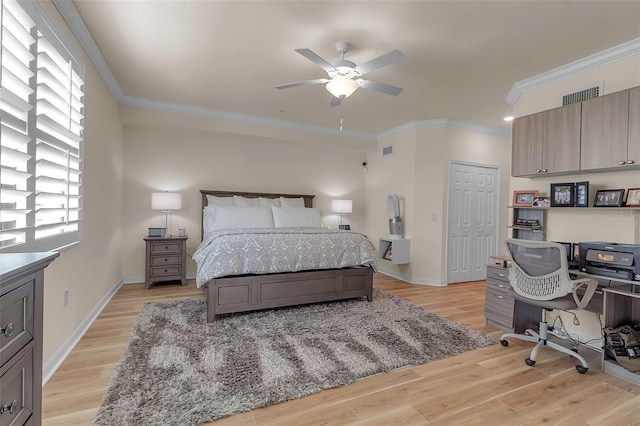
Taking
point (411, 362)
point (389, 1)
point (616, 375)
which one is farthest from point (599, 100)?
point (411, 362)

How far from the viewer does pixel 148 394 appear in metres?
1.90

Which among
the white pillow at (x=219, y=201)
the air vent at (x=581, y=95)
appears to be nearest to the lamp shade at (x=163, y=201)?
the white pillow at (x=219, y=201)

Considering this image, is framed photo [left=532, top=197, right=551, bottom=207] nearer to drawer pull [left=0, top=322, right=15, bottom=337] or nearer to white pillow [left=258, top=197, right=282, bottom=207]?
white pillow [left=258, top=197, right=282, bottom=207]

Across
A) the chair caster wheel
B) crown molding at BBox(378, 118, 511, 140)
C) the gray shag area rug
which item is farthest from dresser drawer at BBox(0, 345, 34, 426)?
crown molding at BBox(378, 118, 511, 140)

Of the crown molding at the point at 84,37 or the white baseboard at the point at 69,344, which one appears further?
the crown molding at the point at 84,37

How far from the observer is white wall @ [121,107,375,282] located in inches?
185

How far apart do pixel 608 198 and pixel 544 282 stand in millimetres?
997

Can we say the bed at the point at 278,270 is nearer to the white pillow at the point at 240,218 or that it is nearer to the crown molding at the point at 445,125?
the white pillow at the point at 240,218

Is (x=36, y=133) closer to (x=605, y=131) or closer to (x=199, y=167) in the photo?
(x=199, y=167)

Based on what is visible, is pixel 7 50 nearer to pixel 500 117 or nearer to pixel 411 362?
pixel 411 362

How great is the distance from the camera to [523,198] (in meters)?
3.32

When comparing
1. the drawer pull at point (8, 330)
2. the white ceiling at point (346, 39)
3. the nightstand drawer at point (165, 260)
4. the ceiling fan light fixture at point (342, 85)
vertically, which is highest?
the white ceiling at point (346, 39)

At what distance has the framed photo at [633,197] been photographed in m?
2.45

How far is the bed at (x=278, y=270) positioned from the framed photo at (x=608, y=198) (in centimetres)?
228
